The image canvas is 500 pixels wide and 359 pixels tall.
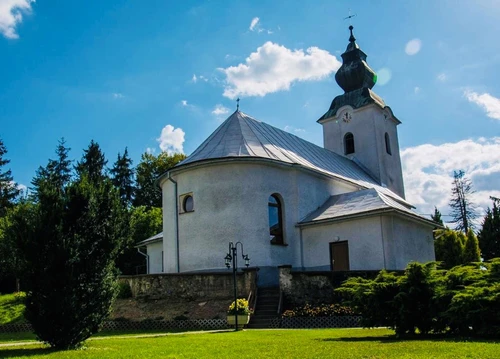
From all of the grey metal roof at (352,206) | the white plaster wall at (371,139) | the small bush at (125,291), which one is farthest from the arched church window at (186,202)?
the white plaster wall at (371,139)

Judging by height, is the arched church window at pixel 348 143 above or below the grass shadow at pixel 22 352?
above

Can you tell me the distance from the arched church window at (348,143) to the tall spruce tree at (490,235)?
17.4 metres

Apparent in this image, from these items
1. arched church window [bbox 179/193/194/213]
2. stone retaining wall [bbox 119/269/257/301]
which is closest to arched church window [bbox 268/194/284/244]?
arched church window [bbox 179/193/194/213]

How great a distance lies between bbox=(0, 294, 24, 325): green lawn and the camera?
2069 cm

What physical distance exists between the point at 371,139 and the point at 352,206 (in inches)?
528

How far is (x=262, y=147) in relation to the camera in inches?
996

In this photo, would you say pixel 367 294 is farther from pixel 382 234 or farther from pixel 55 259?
pixel 382 234

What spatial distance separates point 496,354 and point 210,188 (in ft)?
54.7

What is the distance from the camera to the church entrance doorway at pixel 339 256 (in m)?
23.4

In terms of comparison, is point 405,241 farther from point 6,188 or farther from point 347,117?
point 6,188

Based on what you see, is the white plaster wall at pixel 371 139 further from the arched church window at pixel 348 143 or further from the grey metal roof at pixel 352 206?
the grey metal roof at pixel 352 206

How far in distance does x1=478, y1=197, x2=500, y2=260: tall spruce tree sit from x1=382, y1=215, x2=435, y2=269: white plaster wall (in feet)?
71.4

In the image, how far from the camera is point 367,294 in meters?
12.8

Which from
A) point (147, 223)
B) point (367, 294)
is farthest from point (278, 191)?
point (147, 223)
